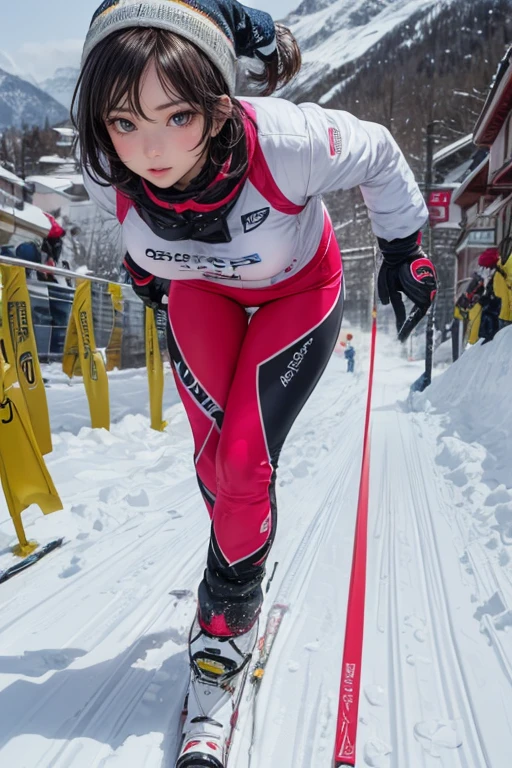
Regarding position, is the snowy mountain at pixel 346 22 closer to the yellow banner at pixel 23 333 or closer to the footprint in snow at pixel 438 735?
the yellow banner at pixel 23 333

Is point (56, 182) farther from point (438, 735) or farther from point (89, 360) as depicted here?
point (438, 735)

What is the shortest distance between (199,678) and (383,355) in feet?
108

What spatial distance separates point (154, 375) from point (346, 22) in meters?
139

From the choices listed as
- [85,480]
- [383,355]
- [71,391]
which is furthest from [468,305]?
[383,355]

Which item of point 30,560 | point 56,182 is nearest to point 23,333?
point 30,560

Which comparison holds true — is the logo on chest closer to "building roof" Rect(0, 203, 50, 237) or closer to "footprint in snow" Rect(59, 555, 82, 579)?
"footprint in snow" Rect(59, 555, 82, 579)

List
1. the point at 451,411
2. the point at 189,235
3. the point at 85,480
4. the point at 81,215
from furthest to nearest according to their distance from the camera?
the point at 81,215 → the point at 451,411 → the point at 85,480 → the point at 189,235

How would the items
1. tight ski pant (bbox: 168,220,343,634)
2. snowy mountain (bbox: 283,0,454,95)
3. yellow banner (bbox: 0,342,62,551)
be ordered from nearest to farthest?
tight ski pant (bbox: 168,220,343,634), yellow banner (bbox: 0,342,62,551), snowy mountain (bbox: 283,0,454,95)

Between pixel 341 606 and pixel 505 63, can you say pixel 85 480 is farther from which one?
pixel 505 63

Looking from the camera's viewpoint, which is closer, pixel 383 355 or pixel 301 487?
pixel 301 487

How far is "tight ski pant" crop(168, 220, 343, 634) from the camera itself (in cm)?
168

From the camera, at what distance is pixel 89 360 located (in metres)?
6.39

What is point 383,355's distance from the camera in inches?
1319

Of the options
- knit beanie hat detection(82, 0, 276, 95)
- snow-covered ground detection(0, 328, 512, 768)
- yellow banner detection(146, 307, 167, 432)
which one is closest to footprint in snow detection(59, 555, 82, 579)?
snow-covered ground detection(0, 328, 512, 768)
